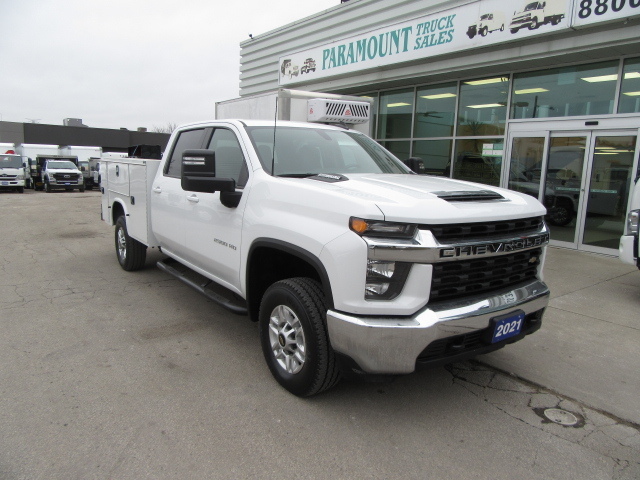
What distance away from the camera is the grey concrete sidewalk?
3.50m

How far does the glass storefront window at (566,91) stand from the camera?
8410mm

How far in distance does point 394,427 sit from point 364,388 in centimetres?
52

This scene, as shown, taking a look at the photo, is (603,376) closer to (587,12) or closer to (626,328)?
(626,328)

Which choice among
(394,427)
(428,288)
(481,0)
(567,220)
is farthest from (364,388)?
(481,0)

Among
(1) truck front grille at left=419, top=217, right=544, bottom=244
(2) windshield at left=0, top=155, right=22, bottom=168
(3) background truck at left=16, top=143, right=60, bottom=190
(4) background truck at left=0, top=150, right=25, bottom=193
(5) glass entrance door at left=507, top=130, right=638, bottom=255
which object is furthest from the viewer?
(3) background truck at left=16, top=143, right=60, bottom=190

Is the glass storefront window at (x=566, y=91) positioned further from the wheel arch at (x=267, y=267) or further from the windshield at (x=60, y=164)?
the windshield at (x=60, y=164)

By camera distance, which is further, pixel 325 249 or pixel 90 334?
pixel 90 334

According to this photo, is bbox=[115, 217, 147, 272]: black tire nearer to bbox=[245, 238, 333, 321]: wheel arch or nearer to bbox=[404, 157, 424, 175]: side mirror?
bbox=[245, 238, 333, 321]: wheel arch

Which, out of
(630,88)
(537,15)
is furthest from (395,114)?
(630,88)

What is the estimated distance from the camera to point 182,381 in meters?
3.49

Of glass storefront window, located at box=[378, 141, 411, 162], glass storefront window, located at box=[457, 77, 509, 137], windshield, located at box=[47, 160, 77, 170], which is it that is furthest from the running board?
windshield, located at box=[47, 160, 77, 170]

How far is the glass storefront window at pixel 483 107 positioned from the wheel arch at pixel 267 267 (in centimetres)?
796

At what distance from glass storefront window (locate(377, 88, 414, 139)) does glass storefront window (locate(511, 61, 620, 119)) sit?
2939 mm

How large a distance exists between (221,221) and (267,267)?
621 millimetres
